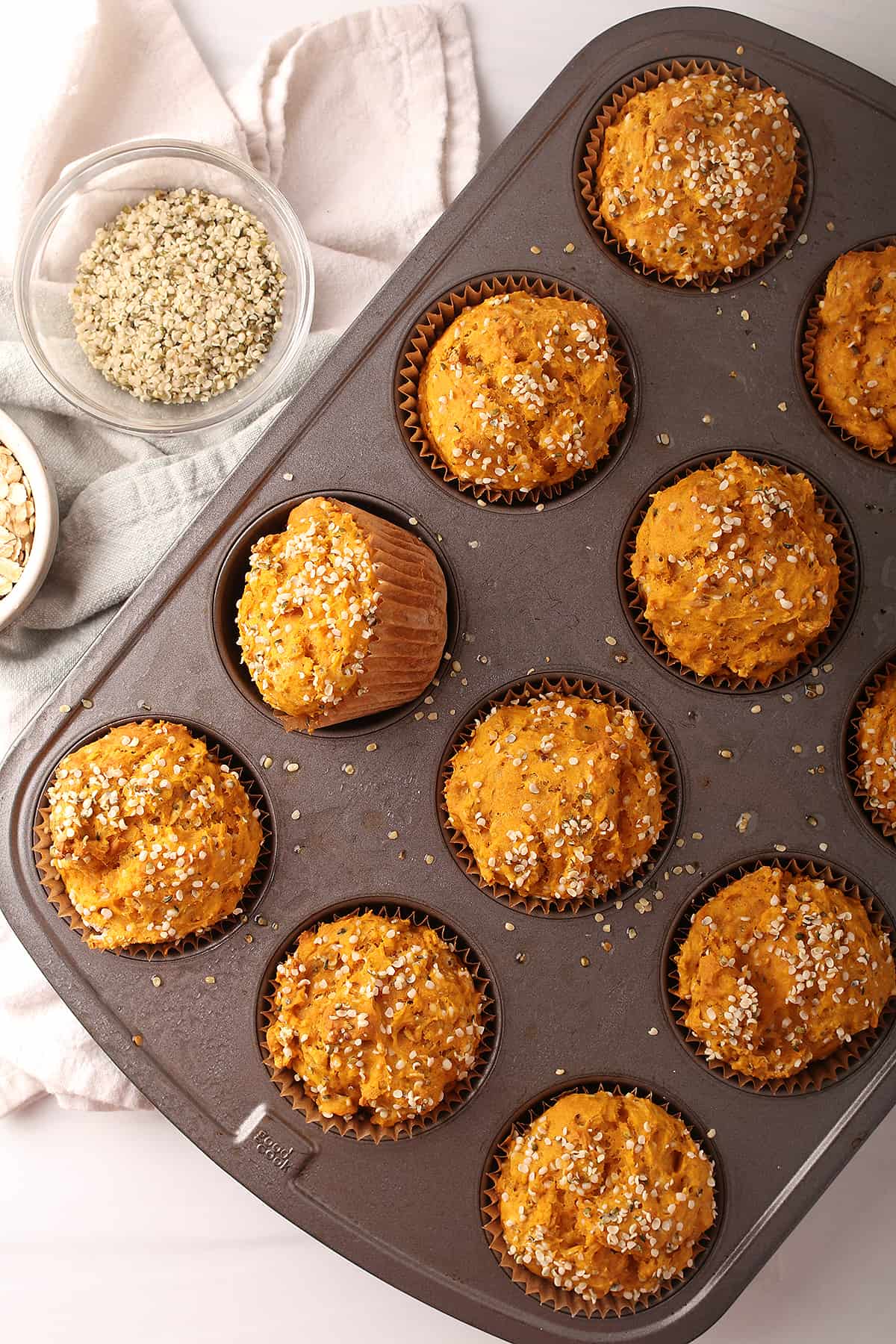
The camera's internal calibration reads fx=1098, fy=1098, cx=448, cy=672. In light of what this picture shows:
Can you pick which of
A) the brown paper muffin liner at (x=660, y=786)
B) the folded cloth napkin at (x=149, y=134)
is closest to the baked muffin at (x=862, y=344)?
the brown paper muffin liner at (x=660, y=786)

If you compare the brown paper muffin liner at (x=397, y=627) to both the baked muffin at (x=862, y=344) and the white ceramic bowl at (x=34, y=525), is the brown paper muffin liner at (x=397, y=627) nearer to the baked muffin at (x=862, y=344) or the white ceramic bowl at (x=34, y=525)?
the white ceramic bowl at (x=34, y=525)

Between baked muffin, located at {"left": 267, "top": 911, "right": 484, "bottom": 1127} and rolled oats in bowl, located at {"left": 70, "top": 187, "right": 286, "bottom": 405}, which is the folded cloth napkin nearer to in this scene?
rolled oats in bowl, located at {"left": 70, "top": 187, "right": 286, "bottom": 405}

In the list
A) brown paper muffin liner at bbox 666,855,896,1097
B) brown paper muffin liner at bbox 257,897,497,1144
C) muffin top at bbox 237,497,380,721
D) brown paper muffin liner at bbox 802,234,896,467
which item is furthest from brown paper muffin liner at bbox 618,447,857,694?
brown paper muffin liner at bbox 257,897,497,1144

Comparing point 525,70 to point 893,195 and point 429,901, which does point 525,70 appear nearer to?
point 893,195

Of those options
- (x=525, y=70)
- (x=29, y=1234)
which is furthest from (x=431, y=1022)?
(x=525, y=70)

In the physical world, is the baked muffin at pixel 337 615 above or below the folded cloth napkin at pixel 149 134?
below

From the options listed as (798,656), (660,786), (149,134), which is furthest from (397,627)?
(149,134)

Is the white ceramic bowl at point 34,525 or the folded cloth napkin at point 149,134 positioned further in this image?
the folded cloth napkin at point 149,134
